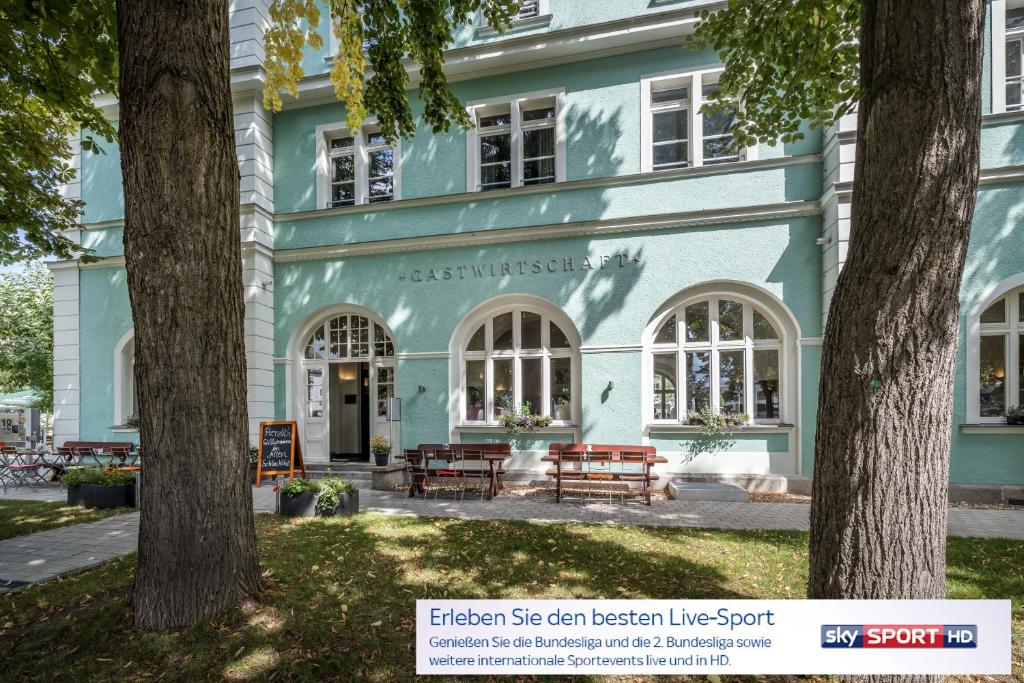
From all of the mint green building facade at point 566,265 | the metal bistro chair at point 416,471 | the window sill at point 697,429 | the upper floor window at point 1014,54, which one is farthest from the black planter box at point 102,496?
the upper floor window at point 1014,54

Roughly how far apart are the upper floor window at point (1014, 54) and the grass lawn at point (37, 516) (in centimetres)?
1541

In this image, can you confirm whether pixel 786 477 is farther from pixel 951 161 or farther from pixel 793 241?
pixel 951 161

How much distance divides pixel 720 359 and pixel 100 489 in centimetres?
1052

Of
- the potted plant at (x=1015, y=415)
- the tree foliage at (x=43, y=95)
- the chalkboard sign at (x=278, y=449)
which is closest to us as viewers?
the tree foliage at (x=43, y=95)

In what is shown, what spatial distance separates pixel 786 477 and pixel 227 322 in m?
8.72

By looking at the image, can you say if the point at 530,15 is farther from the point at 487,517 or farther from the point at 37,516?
the point at 37,516

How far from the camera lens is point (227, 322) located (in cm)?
348

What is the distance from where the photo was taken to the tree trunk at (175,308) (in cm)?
329

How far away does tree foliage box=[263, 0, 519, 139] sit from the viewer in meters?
5.64

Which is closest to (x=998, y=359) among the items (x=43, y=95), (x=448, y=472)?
(x=448, y=472)

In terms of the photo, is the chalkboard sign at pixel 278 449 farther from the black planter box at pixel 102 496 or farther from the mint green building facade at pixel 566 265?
the black planter box at pixel 102 496

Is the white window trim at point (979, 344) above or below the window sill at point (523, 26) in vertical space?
below

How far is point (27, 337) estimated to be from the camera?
802 inches

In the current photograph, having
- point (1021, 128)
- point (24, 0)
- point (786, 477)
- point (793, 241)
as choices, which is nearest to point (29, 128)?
point (24, 0)
